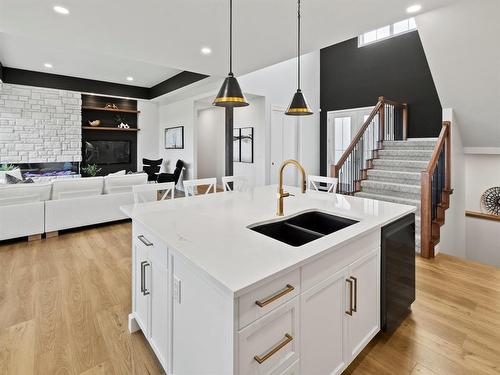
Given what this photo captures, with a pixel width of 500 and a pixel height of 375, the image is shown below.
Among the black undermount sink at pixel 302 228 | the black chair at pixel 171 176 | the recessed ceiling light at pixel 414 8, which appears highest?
the recessed ceiling light at pixel 414 8

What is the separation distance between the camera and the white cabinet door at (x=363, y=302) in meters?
1.59

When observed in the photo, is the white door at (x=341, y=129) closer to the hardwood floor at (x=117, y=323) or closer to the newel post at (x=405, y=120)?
the newel post at (x=405, y=120)

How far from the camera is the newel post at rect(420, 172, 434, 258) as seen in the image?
11.6ft

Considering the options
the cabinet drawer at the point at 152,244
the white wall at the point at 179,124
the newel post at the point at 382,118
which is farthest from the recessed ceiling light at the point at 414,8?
the white wall at the point at 179,124

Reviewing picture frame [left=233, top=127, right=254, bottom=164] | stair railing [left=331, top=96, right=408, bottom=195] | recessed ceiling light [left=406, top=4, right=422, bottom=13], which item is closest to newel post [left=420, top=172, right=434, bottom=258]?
stair railing [left=331, top=96, right=408, bottom=195]

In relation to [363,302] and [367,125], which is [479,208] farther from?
[363,302]

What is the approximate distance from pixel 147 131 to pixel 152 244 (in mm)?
8146

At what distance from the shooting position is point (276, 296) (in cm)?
112

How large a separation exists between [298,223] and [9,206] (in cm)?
393

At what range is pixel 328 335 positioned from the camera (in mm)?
1450

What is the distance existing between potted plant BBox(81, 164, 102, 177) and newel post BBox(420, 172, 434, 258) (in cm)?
757

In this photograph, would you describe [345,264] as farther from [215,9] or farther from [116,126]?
[116,126]

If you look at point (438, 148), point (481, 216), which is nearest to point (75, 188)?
point (438, 148)

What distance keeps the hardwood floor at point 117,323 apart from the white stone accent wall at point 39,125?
178 inches
